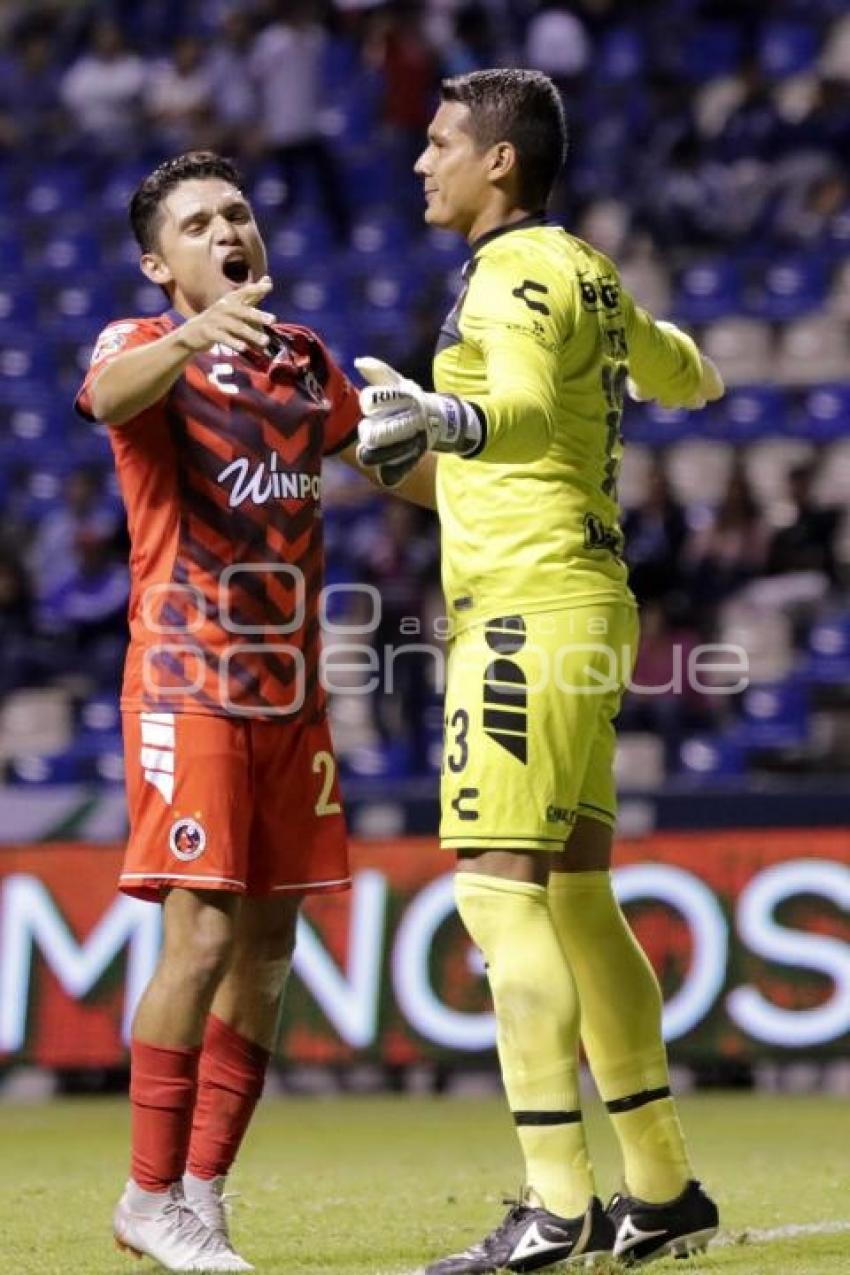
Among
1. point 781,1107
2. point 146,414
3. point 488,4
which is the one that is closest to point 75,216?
point 488,4

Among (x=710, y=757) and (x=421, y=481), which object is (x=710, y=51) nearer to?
(x=710, y=757)

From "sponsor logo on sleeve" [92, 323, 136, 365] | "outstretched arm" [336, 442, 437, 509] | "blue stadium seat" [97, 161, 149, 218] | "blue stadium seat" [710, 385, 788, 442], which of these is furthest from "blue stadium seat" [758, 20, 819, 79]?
"sponsor logo on sleeve" [92, 323, 136, 365]

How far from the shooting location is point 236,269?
5.04 metres

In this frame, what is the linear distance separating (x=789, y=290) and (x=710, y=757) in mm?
3786

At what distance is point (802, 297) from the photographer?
43.3 ft

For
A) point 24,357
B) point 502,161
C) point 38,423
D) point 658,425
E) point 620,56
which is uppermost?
point 620,56

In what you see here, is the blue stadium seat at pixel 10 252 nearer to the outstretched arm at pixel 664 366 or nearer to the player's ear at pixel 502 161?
the outstretched arm at pixel 664 366

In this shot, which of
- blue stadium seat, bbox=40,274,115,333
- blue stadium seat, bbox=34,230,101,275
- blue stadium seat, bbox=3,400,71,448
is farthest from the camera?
blue stadium seat, bbox=34,230,101,275

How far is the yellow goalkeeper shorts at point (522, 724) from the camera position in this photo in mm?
4453

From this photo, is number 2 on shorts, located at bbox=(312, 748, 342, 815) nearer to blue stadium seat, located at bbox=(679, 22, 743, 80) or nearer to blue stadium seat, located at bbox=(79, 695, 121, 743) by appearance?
blue stadium seat, located at bbox=(79, 695, 121, 743)

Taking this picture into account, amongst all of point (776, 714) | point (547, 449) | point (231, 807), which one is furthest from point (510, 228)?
point (776, 714)

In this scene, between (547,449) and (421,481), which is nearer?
(547,449)

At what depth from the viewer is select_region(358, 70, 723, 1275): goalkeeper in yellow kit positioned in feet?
14.4

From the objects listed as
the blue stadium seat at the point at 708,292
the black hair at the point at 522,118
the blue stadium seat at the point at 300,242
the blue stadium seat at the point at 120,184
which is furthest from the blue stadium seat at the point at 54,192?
the black hair at the point at 522,118
